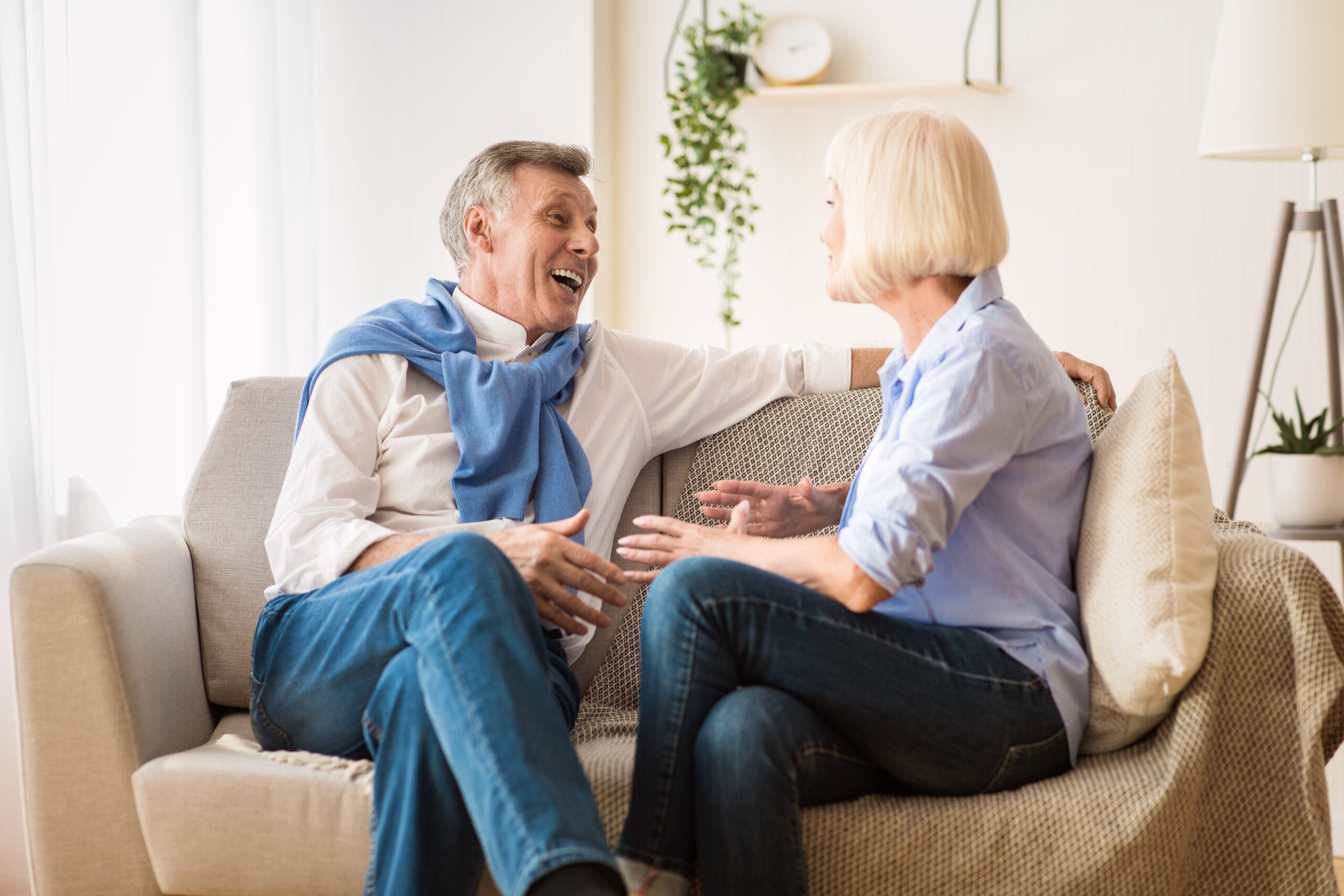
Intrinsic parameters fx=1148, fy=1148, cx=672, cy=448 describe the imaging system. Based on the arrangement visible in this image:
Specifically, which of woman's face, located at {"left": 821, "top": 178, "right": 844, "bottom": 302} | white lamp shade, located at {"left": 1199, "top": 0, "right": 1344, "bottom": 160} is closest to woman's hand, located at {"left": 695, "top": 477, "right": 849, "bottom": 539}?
woman's face, located at {"left": 821, "top": 178, "right": 844, "bottom": 302}

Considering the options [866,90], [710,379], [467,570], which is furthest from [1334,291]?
[467,570]

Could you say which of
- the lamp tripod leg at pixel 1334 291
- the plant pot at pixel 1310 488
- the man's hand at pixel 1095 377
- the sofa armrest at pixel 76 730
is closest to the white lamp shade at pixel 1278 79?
the lamp tripod leg at pixel 1334 291

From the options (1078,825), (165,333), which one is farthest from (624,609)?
(165,333)

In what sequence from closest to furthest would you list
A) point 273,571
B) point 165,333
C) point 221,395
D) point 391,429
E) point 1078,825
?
point 1078,825, point 273,571, point 391,429, point 165,333, point 221,395

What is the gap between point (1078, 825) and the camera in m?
1.24

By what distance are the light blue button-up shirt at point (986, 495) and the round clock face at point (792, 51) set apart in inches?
64.1

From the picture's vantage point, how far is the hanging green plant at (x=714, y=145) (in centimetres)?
284

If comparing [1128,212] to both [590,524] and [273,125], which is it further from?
[273,125]

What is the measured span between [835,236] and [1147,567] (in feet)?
1.83

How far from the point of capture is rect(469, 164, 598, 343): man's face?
1.89m

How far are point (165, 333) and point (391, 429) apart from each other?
84 cm

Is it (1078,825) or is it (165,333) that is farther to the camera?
(165,333)

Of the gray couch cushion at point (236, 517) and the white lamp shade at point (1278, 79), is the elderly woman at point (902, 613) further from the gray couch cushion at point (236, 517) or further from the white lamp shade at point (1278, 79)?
the white lamp shade at point (1278, 79)

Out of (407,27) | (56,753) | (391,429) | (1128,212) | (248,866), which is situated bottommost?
(248,866)
